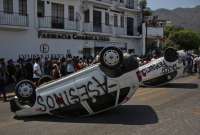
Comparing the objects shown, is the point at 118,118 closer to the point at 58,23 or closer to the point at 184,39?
the point at 58,23

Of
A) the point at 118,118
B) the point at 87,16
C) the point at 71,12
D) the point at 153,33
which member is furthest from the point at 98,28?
the point at 118,118

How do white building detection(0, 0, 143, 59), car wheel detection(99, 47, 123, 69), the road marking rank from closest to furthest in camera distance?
the road marking → car wheel detection(99, 47, 123, 69) → white building detection(0, 0, 143, 59)

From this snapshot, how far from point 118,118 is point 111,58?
64.4 inches

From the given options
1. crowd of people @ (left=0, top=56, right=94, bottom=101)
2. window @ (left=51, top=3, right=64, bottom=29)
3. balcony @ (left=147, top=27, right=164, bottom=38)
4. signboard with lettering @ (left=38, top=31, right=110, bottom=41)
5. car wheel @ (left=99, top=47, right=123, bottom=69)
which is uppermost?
window @ (left=51, top=3, right=64, bottom=29)

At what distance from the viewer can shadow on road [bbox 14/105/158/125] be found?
11703 mm

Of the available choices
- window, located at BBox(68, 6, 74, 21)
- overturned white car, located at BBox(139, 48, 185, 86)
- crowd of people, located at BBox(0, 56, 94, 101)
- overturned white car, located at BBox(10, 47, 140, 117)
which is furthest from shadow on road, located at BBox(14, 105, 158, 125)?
window, located at BBox(68, 6, 74, 21)

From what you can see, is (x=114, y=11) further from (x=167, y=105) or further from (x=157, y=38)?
(x=167, y=105)

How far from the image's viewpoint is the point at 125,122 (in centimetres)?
1155

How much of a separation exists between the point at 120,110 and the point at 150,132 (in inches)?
142

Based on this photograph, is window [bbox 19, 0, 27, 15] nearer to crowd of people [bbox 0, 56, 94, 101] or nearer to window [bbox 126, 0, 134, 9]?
crowd of people [bbox 0, 56, 94, 101]

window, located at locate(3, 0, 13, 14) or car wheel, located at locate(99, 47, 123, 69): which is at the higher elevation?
window, located at locate(3, 0, 13, 14)

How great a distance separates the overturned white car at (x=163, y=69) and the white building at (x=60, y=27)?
10851mm

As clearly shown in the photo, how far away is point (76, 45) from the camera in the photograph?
38062 millimetres

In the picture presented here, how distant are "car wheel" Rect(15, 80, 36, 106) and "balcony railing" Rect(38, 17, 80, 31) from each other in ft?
67.9
